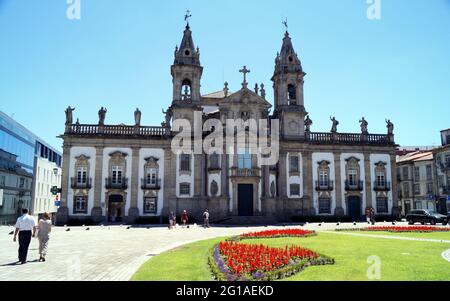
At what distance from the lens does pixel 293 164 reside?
142 ft

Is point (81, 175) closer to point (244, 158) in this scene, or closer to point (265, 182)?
point (244, 158)

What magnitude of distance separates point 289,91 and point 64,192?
28757 mm

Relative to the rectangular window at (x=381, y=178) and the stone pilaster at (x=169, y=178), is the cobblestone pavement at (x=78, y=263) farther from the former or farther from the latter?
→ the rectangular window at (x=381, y=178)

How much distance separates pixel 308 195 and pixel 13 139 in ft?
141

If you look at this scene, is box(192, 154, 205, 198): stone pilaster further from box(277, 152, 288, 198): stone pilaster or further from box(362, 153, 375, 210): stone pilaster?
box(362, 153, 375, 210): stone pilaster

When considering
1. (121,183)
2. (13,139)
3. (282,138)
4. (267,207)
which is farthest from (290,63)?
(13,139)

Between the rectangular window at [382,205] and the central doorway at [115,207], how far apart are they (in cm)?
3014

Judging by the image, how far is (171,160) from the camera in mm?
40906

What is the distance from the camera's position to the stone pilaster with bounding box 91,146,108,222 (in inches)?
1529

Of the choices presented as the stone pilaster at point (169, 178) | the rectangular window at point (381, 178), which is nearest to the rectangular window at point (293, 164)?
the rectangular window at point (381, 178)

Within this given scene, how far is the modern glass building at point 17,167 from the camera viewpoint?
50219 mm

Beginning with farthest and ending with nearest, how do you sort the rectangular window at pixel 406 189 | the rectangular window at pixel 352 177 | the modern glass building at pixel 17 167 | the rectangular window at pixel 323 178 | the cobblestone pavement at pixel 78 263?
1. the rectangular window at pixel 406 189
2. the modern glass building at pixel 17 167
3. the rectangular window at pixel 352 177
4. the rectangular window at pixel 323 178
5. the cobblestone pavement at pixel 78 263

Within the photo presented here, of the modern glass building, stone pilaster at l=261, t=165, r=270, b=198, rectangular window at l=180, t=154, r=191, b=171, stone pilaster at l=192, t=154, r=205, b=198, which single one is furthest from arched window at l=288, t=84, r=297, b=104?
the modern glass building
